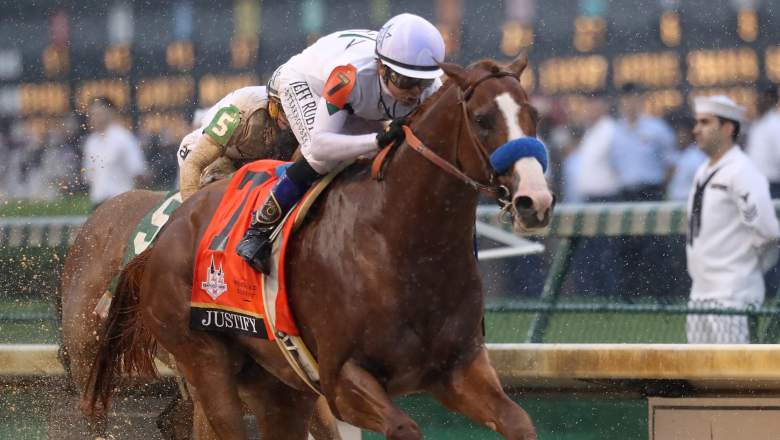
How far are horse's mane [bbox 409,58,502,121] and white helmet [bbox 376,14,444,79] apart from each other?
142mm

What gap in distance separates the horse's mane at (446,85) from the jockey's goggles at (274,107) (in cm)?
133

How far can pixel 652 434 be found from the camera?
5.93 m

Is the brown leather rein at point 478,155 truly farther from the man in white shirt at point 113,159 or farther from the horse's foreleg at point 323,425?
the man in white shirt at point 113,159

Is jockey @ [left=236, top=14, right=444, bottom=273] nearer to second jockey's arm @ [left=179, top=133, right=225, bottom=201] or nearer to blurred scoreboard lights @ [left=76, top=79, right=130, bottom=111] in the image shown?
second jockey's arm @ [left=179, top=133, right=225, bottom=201]

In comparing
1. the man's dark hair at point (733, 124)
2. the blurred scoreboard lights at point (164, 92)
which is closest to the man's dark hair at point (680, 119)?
the man's dark hair at point (733, 124)

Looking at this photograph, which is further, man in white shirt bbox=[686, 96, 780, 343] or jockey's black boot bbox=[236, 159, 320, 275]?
man in white shirt bbox=[686, 96, 780, 343]

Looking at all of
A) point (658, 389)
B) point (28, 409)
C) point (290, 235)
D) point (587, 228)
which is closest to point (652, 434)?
point (658, 389)

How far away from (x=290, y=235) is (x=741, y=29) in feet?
16.3

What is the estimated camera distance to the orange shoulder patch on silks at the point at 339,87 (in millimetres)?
4770

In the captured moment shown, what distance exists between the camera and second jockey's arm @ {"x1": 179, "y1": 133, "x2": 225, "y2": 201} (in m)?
5.98

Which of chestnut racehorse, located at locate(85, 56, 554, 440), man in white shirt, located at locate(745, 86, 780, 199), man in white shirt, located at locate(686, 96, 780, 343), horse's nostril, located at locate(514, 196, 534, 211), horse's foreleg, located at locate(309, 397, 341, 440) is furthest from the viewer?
man in white shirt, located at locate(745, 86, 780, 199)

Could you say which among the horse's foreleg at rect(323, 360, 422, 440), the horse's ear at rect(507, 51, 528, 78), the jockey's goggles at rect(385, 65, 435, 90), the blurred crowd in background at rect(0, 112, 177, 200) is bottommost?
the blurred crowd in background at rect(0, 112, 177, 200)

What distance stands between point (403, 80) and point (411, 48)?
12 cm

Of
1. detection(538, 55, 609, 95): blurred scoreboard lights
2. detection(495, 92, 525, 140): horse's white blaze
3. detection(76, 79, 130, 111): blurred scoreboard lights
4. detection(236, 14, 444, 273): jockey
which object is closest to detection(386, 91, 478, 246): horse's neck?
detection(236, 14, 444, 273): jockey
